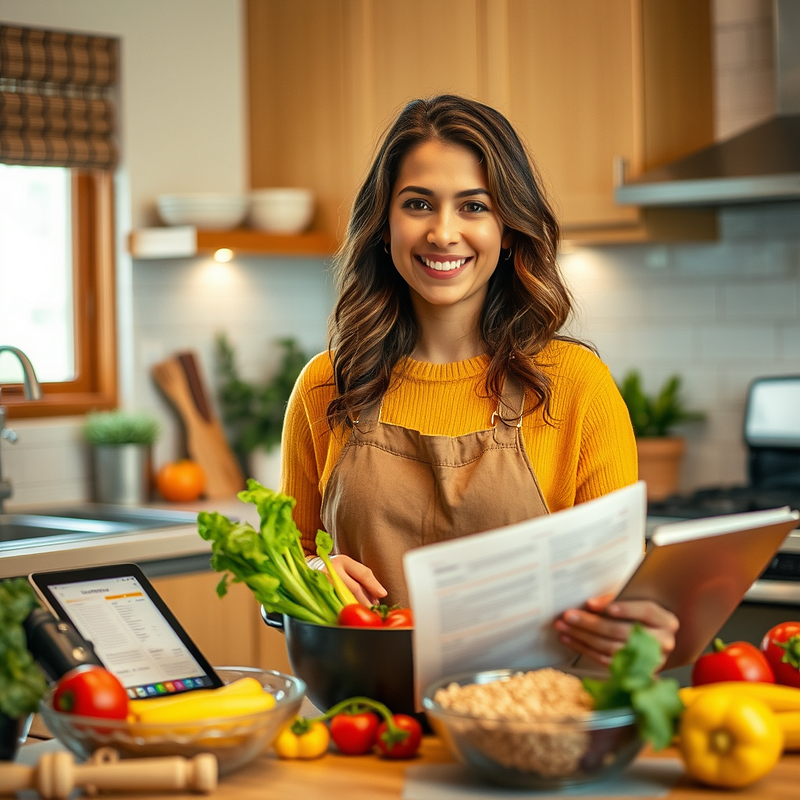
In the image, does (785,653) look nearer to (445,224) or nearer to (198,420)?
(445,224)

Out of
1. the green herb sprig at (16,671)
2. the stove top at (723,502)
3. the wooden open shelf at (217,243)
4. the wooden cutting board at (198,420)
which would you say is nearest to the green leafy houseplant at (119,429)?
the wooden cutting board at (198,420)

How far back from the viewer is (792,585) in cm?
292

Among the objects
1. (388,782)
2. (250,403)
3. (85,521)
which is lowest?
(388,782)

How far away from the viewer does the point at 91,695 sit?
1.30 metres

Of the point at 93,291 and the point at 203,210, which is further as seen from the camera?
the point at 93,291

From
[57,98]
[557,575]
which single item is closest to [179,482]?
[57,98]

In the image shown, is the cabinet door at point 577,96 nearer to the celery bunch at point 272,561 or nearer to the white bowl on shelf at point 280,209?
the white bowl on shelf at point 280,209

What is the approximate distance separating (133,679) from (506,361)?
Result: 78 cm

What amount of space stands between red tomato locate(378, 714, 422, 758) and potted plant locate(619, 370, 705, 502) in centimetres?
236

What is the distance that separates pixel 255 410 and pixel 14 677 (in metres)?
2.85

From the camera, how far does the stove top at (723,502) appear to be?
10.3 feet

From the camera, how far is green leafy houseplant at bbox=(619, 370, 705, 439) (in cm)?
371

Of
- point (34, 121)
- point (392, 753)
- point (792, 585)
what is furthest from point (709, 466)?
point (392, 753)

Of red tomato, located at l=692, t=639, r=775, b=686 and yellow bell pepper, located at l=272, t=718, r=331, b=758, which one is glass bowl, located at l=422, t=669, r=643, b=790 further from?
red tomato, located at l=692, t=639, r=775, b=686
